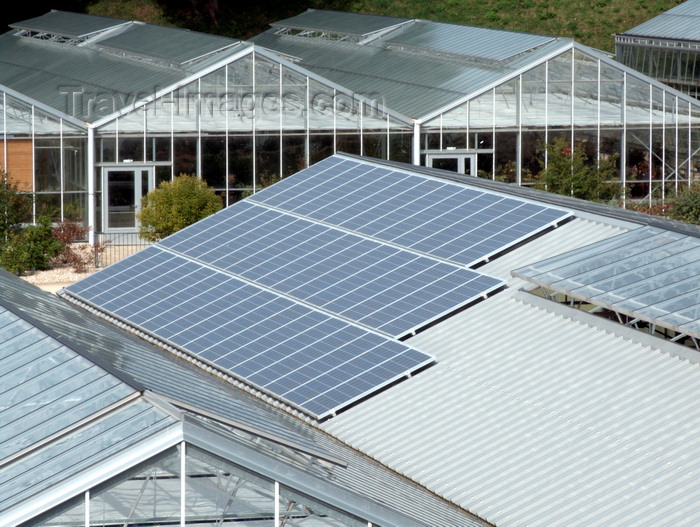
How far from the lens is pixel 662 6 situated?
78312 mm

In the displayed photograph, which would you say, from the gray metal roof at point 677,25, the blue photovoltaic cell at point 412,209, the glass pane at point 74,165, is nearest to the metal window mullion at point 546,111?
the blue photovoltaic cell at point 412,209

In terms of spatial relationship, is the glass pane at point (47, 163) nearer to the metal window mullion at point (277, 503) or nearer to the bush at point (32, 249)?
the bush at point (32, 249)

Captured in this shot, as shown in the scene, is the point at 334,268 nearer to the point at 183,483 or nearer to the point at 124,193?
the point at 183,483

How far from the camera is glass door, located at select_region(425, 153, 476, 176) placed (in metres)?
45.5

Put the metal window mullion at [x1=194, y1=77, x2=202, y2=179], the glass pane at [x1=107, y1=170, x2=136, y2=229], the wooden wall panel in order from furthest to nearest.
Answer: the metal window mullion at [x1=194, y1=77, x2=202, y2=179]
the glass pane at [x1=107, y1=170, x2=136, y2=229]
the wooden wall panel

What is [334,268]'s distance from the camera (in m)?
25.6

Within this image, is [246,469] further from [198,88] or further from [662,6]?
[662,6]

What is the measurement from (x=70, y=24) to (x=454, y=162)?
26629 millimetres

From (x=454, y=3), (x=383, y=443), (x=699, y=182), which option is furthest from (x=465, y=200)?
(x=454, y=3)

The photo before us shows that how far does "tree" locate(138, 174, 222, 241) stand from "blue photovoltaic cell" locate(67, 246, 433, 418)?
35.0 feet

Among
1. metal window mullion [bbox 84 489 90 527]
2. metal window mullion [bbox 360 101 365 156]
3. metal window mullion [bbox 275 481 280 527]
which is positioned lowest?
metal window mullion [bbox 360 101 365 156]

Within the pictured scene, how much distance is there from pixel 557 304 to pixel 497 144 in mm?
24670

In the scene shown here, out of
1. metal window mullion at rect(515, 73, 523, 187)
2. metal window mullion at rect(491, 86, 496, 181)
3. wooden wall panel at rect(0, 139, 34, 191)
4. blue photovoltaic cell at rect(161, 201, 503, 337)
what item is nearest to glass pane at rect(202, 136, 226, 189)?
wooden wall panel at rect(0, 139, 34, 191)

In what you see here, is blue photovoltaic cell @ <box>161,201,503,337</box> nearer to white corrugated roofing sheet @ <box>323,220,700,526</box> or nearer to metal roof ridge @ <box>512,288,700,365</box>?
white corrugated roofing sheet @ <box>323,220,700,526</box>
